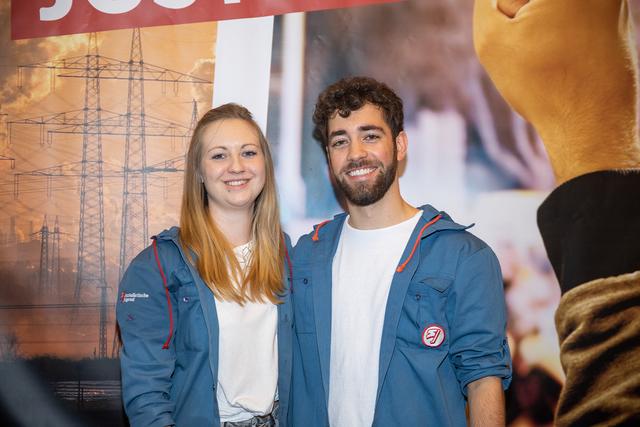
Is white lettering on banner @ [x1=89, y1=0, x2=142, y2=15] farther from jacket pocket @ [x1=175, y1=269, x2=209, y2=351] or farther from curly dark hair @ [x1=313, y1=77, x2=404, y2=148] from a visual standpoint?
jacket pocket @ [x1=175, y1=269, x2=209, y2=351]

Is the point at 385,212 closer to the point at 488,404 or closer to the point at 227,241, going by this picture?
the point at 227,241

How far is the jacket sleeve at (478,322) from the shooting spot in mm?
1828

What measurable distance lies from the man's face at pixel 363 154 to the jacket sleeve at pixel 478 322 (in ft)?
1.40

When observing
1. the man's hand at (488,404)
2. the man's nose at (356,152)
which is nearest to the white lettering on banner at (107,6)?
the man's nose at (356,152)

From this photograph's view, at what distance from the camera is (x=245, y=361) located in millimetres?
1897

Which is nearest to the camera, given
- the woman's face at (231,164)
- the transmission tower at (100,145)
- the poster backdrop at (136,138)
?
the woman's face at (231,164)

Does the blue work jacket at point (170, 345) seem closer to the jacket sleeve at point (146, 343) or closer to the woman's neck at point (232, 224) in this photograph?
the jacket sleeve at point (146, 343)

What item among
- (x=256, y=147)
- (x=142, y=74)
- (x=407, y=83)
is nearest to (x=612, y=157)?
(x=407, y=83)

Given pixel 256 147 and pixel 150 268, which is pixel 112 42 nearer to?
pixel 256 147

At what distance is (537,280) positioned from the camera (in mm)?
2549

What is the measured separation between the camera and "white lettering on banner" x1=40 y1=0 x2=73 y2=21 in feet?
9.16

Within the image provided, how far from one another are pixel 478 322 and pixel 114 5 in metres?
2.28

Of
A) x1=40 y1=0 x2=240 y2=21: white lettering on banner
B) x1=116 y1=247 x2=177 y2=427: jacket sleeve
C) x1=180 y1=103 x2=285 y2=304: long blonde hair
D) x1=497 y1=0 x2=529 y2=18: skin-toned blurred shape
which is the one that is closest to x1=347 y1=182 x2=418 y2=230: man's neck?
x1=180 y1=103 x2=285 y2=304: long blonde hair

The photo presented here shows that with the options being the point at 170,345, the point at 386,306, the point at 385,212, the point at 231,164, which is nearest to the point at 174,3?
the point at 231,164
